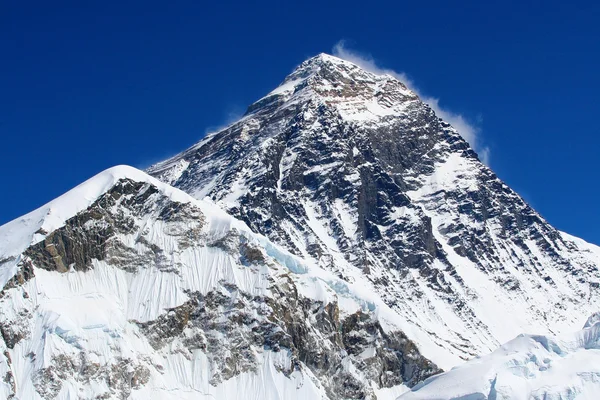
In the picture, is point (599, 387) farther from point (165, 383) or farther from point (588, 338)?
point (165, 383)

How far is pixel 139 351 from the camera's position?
195875mm

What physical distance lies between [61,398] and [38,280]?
83.4 ft

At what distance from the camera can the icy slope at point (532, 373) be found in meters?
177

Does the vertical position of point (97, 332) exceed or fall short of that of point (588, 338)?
it exceeds it

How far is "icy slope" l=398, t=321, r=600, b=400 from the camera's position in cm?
17700

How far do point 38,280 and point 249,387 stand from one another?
136 ft

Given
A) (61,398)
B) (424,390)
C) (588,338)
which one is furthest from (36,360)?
(588,338)

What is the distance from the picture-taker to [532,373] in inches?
7274

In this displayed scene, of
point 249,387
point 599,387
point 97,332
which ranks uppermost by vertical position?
point 97,332

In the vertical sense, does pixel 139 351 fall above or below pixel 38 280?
below

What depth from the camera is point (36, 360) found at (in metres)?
186

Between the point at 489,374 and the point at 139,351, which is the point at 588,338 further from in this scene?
the point at 139,351

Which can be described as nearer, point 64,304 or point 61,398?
point 61,398

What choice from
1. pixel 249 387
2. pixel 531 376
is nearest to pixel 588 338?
pixel 531 376
